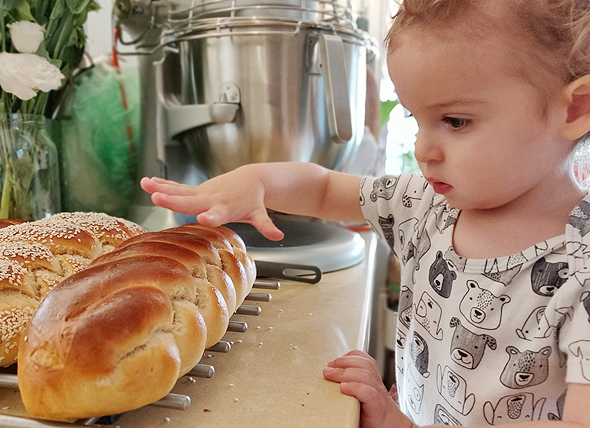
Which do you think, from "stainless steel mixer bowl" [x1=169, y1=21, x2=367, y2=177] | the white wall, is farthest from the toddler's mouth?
the white wall

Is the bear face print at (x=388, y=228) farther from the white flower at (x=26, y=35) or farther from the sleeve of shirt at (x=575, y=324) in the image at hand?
the white flower at (x=26, y=35)

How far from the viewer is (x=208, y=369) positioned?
442 millimetres

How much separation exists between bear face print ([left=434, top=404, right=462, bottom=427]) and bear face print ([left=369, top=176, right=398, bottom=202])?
30cm

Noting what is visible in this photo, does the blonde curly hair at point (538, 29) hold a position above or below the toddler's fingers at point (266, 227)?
above

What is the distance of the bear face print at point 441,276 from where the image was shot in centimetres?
61

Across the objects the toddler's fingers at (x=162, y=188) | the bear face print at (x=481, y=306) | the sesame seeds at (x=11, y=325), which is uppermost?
the toddler's fingers at (x=162, y=188)

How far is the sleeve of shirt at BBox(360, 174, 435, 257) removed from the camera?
0.72 m

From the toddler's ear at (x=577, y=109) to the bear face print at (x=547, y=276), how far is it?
132 mm

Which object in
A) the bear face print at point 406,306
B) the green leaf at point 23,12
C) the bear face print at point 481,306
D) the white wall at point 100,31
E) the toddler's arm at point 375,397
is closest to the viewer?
the toddler's arm at point 375,397

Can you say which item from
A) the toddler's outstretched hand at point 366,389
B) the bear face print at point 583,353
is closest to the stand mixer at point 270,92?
the toddler's outstretched hand at point 366,389

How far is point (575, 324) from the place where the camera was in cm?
47

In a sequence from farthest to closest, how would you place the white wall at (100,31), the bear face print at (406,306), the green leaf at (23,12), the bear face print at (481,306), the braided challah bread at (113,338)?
the white wall at (100,31), the green leaf at (23,12), the bear face print at (406,306), the bear face print at (481,306), the braided challah bread at (113,338)

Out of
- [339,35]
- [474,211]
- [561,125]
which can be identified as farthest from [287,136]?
[561,125]

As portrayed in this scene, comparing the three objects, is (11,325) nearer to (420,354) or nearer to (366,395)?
(366,395)
